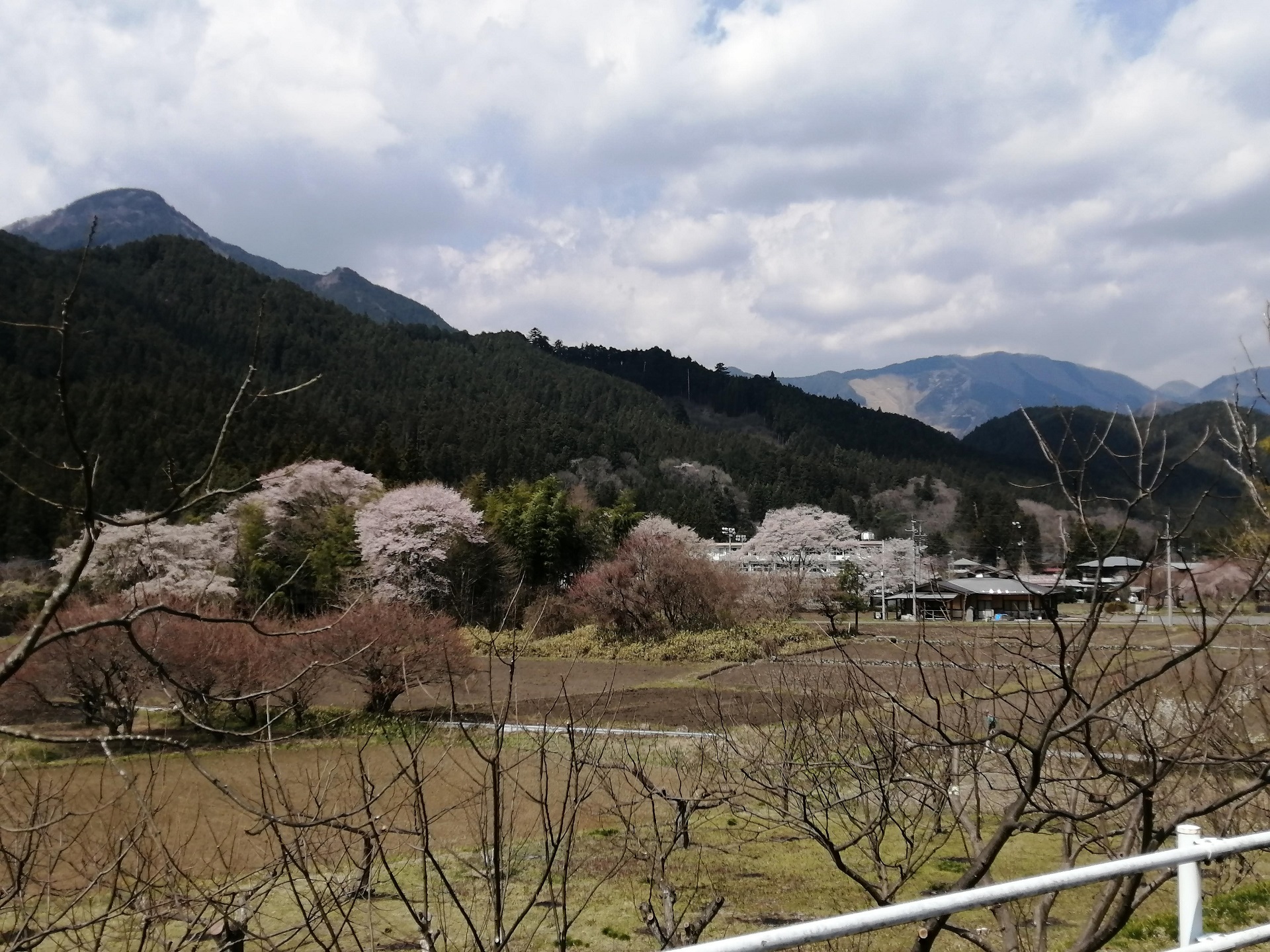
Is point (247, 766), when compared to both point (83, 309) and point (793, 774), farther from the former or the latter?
point (83, 309)

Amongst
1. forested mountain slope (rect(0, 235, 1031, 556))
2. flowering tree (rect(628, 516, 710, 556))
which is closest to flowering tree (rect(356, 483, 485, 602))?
forested mountain slope (rect(0, 235, 1031, 556))

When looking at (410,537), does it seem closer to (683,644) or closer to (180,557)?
(180,557)

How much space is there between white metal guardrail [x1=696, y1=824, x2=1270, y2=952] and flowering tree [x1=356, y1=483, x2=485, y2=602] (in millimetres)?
31841

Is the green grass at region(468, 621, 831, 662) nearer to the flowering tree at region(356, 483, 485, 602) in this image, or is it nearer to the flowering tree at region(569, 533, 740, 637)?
the flowering tree at region(569, 533, 740, 637)

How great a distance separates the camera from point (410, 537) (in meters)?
34.1

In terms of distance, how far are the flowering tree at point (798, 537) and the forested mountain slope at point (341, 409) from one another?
8.87m

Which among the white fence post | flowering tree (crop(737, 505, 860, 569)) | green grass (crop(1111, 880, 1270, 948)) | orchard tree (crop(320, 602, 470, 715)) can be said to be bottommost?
green grass (crop(1111, 880, 1270, 948))

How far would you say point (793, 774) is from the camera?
608 centimetres

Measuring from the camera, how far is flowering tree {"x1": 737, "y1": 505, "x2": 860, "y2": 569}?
4781 centimetres

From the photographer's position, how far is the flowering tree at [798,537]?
47.8 meters

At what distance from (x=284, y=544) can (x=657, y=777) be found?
Answer: 26.6 metres

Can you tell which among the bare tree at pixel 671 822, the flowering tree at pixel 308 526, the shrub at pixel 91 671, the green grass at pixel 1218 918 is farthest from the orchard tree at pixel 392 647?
the flowering tree at pixel 308 526

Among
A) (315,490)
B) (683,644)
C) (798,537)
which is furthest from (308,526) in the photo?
(798,537)

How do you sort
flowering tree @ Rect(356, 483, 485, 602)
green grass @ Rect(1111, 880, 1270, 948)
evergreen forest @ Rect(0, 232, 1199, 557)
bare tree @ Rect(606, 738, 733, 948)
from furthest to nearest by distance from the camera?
evergreen forest @ Rect(0, 232, 1199, 557) → flowering tree @ Rect(356, 483, 485, 602) → green grass @ Rect(1111, 880, 1270, 948) → bare tree @ Rect(606, 738, 733, 948)
